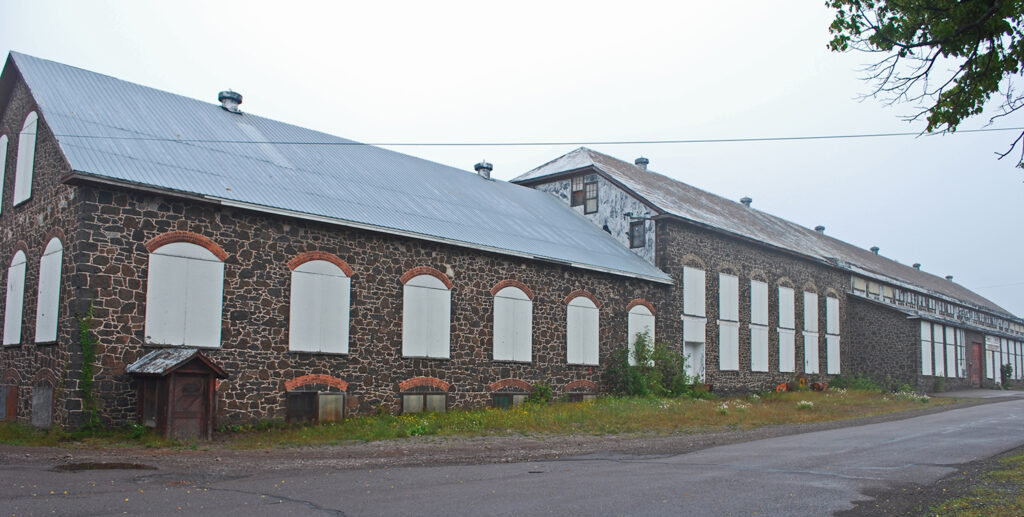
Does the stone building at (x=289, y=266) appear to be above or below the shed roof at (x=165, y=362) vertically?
above

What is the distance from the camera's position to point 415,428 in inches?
643

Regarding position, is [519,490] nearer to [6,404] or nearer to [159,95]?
[6,404]

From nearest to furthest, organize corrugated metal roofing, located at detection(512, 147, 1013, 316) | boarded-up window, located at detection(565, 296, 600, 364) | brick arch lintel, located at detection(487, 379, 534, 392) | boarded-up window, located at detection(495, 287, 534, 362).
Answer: brick arch lintel, located at detection(487, 379, 534, 392)
boarded-up window, located at detection(495, 287, 534, 362)
boarded-up window, located at detection(565, 296, 600, 364)
corrugated metal roofing, located at detection(512, 147, 1013, 316)

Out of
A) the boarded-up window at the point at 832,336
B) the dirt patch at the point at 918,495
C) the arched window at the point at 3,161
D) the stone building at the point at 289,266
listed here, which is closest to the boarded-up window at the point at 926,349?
the boarded-up window at the point at 832,336

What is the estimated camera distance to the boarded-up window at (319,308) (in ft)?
56.0

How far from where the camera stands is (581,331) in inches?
930

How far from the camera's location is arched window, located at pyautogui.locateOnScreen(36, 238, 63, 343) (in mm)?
15016

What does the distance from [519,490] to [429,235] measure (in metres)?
10.9

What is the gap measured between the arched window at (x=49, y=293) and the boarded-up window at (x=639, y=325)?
613 inches

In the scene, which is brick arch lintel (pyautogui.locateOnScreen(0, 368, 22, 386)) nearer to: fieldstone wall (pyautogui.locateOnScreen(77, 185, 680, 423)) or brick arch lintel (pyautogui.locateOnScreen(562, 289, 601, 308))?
fieldstone wall (pyautogui.locateOnScreen(77, 185, 680, 423))

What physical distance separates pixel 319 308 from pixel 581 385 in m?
8.93

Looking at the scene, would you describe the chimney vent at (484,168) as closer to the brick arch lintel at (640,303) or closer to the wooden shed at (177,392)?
the brick arch lintel at (640,303)

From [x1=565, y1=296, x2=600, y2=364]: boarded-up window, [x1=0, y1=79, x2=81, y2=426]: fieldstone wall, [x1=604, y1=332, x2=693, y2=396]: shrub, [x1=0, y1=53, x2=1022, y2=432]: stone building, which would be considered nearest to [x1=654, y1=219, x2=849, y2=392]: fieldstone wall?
[x1=0, y1=53, x2=1022, y2=432]: stone building

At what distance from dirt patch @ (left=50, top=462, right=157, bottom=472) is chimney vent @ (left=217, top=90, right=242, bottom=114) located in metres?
12.2
